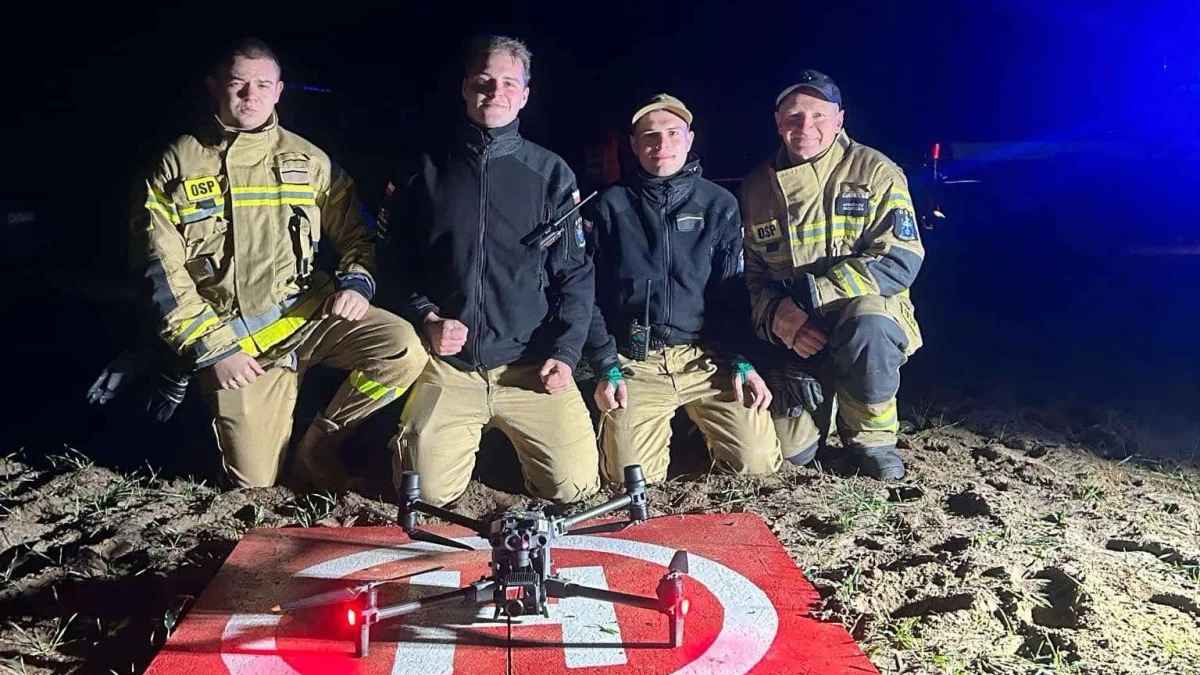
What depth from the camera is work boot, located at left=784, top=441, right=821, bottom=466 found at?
4176 mm

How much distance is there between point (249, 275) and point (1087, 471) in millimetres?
3910

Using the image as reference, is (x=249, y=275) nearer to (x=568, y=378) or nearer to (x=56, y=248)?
(x=568, y=378)

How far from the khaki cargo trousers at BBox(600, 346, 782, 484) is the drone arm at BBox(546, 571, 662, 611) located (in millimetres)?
1516

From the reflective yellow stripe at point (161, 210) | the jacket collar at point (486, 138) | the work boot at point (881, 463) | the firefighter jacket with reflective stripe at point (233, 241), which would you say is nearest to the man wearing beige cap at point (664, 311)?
the work boot at point (881, 463)

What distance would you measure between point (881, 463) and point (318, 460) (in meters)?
2.57

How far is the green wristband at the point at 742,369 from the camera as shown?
4.01 meters

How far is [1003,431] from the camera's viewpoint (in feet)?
15.1

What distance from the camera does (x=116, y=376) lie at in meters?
3.74

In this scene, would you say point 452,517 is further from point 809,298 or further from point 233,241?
point 809,298

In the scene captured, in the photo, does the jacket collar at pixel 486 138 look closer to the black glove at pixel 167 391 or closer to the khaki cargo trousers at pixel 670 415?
the khaki cargo trousers at pixel 670 415

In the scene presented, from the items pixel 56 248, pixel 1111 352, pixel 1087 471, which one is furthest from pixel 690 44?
pixel 56 248

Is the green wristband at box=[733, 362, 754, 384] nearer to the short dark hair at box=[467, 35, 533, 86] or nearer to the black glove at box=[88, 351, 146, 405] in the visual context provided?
the short dark hair at box=[467, 35, 533, 86]

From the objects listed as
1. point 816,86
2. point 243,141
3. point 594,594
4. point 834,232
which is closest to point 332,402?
point 243,141

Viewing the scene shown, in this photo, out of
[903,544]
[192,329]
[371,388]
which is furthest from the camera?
[371,388]
